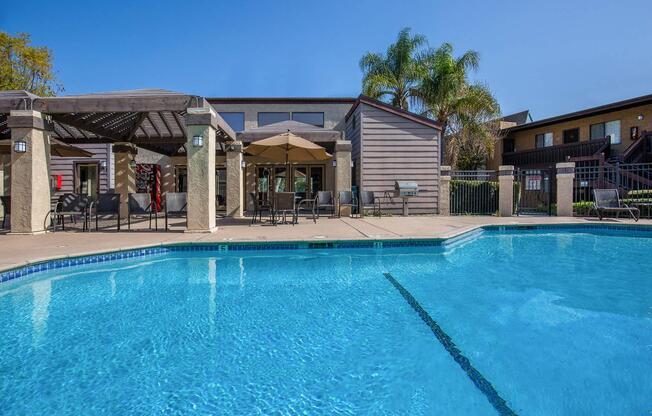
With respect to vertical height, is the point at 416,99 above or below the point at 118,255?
above

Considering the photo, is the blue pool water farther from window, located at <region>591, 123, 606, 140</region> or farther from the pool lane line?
window, located at <region>591, 123, 606, 140</region>

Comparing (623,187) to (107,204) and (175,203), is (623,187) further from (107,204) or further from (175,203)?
(107,204)

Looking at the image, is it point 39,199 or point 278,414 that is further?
point 39,199

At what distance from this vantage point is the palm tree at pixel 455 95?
17.2 metres

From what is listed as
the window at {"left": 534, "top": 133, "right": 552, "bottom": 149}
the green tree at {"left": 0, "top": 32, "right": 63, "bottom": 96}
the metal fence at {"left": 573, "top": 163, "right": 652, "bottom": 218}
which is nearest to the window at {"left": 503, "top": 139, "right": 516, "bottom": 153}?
the window at {"left": 534, "top": 133, "right": 552, "bottom": 149}

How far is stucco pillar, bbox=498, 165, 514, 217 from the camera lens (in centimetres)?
1297

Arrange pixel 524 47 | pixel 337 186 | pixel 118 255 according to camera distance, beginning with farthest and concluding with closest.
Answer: pixel 337 186
pixel 524 47
pixel 118 255

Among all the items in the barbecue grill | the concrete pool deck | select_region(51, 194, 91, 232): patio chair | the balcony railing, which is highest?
the balcony railing

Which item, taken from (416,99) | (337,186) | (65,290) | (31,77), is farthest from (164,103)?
(31,77)

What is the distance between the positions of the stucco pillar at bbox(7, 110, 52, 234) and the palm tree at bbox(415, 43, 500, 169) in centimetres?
1499

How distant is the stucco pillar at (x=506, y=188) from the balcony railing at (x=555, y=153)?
23.4 ft

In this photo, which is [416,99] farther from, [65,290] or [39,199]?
[65,290]

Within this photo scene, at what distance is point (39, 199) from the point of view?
7.92 metres

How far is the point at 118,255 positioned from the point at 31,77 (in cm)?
2025
